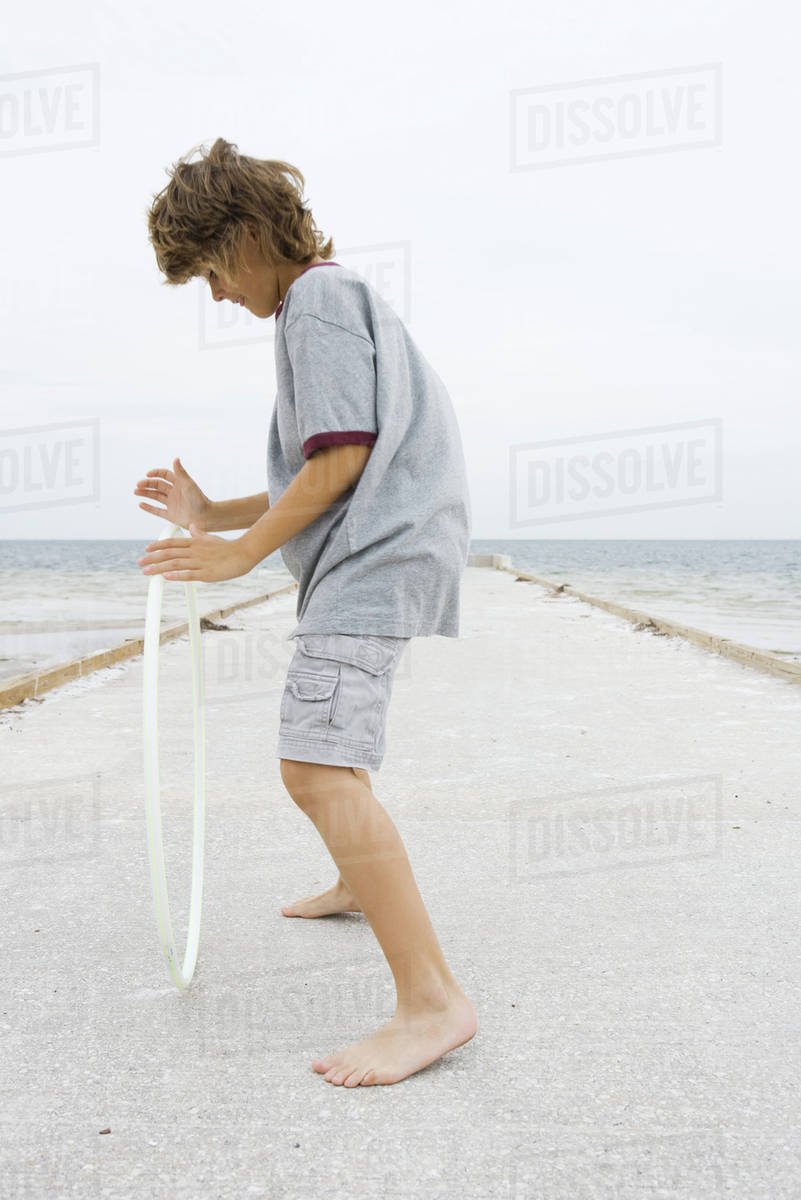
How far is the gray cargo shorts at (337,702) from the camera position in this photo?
1.88 m

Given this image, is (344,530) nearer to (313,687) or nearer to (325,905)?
(313,687)

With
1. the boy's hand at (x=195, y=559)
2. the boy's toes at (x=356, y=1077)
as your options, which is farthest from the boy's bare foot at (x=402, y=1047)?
the boy's hand at (x=195, y=559)

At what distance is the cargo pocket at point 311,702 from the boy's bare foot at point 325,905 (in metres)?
0.78

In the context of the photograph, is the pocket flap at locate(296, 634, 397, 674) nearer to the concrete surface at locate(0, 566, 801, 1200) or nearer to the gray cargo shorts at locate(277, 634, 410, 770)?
the gray cargo shorts at locate(277, 634, 410, 770)

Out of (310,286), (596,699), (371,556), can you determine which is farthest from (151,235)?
(596,699)

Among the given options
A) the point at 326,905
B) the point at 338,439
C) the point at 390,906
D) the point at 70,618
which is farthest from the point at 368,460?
the point at 70,618

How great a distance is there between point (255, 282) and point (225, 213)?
150 mm

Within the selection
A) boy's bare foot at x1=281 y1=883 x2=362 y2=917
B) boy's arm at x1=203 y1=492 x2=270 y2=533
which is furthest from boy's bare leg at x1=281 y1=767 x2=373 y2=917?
boy's arm at x1=203 y1=492 x2=270 y2=533

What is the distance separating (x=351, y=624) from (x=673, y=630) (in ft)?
24.7

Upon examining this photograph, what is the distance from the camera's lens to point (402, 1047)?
1819mm

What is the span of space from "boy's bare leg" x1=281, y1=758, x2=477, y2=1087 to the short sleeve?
0.62m

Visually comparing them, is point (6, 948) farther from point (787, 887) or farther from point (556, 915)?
point (787, 887)

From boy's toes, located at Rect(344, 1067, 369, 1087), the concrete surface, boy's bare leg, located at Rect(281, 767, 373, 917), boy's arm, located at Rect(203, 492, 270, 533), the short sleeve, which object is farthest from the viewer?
boy's bare leg, located at Rect(281, 767, 373, 917)

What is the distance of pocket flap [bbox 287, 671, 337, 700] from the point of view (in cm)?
189
